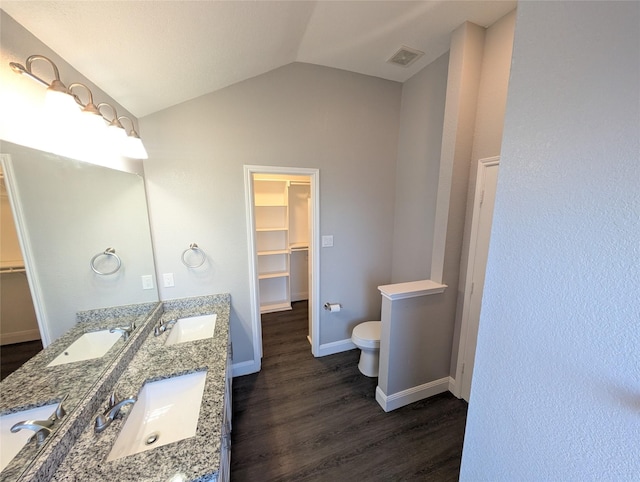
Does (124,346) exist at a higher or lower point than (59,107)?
lower

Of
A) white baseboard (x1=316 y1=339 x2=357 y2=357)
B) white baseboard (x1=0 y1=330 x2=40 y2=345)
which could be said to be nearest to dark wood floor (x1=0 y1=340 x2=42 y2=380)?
white baseboard (x1=0 y1=330 x2=40 y2=345)

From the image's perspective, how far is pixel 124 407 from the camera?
3.68 feet

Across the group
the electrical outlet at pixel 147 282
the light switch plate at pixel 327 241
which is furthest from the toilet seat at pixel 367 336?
the electrical outlet at pixel 147 282

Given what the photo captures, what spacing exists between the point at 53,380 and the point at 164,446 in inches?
20.1

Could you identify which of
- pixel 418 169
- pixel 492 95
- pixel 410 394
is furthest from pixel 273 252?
pixel 492 95

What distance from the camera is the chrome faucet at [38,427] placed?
0.78 metres

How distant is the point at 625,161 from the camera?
1.76 ft

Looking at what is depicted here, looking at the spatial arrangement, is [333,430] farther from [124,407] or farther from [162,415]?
[124,407]

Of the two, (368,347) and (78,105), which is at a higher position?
(78,105)

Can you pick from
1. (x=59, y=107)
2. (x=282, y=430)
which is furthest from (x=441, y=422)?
(x=59, y=107)

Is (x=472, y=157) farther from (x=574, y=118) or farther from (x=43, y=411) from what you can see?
(x=43, y=411)

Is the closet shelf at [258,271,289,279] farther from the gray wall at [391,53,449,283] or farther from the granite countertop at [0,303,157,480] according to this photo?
the granite countertop at [0,303,157,480]

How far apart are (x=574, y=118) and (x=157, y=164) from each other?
2.39 m

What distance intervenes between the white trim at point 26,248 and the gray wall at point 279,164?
1189mm
